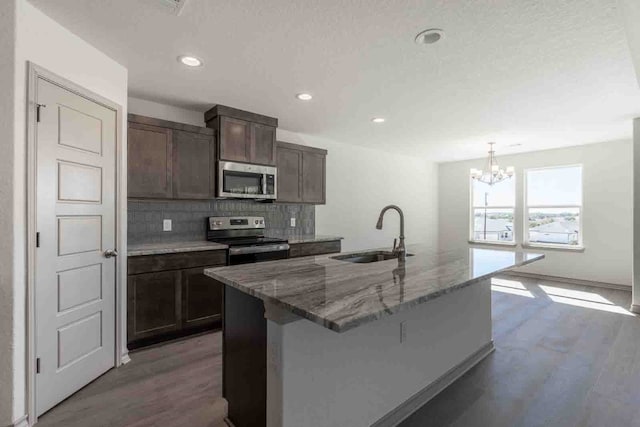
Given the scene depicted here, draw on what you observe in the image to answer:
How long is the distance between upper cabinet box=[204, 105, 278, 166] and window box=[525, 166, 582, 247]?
16.6 ft

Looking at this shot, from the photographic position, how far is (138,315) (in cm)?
271

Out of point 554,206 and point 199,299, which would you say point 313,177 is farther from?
point 554,206

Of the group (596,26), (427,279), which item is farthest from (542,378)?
(596,26)

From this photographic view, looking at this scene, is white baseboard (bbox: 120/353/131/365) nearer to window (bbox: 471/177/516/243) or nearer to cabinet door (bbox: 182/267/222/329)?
cabinet door (bbox: 182/267/222/329)

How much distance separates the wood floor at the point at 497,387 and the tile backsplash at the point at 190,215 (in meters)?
1.17

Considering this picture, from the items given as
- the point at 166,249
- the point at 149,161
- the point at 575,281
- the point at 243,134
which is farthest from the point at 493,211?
the point at 149,161

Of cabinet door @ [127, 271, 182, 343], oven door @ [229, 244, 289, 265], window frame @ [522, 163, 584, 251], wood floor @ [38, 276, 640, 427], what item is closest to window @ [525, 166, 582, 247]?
window frame @ [522, 163, 584, 251]

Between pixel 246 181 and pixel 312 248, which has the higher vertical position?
pixel 246 181

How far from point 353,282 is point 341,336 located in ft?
0.93

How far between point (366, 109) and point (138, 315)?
3101 mm

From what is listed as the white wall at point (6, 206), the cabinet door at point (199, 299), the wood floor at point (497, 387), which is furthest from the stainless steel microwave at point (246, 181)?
the white wall at point (6, 206)

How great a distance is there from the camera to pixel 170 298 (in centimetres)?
287

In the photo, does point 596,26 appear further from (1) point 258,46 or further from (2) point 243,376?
(2) point 243,376

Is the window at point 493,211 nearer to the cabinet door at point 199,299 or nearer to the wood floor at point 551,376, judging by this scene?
the wood floor at point 551,376
